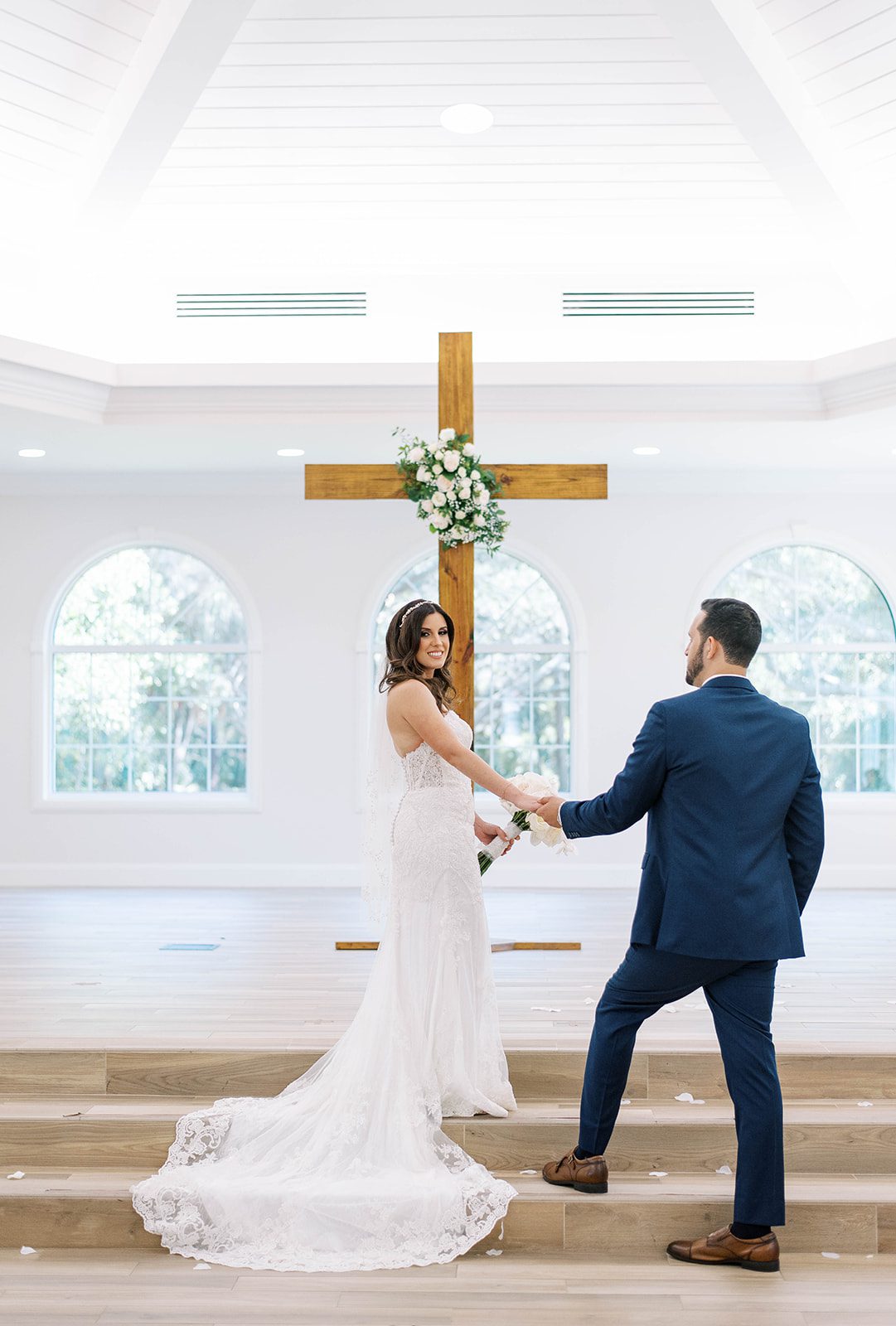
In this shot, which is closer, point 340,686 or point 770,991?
point 770,991

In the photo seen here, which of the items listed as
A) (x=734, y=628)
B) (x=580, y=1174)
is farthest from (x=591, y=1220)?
(x=734, y=628)

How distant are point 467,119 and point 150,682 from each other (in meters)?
4.56

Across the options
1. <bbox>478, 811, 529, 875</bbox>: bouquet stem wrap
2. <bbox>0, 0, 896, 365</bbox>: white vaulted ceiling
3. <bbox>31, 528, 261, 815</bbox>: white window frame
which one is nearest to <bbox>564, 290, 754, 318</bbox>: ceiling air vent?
<bbox>0, 0, 896, 365</bbox>: white vaulted ceiling

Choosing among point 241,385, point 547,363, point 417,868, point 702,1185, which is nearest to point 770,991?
point 702,1185

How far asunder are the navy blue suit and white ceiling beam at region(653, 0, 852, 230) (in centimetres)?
303

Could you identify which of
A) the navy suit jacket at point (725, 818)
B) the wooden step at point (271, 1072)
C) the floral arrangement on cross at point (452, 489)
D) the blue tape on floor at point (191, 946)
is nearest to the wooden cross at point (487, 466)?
the floral arrangement on cross at point (452, 489)

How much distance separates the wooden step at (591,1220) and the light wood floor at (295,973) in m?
0.61

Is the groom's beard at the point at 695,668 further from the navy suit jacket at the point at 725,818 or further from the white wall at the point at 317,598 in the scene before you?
the white wall at the point at 317,598

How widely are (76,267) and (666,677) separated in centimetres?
456

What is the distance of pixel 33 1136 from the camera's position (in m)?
3.42

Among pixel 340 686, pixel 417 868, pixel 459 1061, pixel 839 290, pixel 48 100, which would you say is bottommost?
pixel 459 1061

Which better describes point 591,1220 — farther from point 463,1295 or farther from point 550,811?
point 550,811

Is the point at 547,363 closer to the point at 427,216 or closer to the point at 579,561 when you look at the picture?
the point at 427,216

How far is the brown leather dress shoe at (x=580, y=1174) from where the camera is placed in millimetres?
3086
